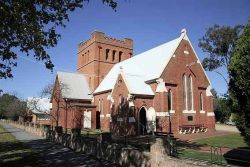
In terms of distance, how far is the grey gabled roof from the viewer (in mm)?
46116

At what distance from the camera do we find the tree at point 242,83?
421 inches

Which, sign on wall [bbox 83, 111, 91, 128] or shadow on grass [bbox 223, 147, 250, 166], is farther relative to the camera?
sign on wall [bbox 83, 111, 91, 128]

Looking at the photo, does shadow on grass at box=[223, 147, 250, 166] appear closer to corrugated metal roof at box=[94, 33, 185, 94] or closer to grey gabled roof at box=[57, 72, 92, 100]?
corrugated metal roof at box=[94, 33, 185, 94]

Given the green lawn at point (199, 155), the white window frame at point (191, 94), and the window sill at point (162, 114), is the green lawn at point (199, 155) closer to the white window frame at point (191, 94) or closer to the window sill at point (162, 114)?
the window sill at point (162, 114)

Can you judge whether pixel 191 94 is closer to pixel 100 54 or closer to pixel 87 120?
pixel 87 120

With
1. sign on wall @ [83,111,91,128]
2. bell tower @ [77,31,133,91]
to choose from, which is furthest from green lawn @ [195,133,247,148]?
bell tower @ [77,31,133,91]

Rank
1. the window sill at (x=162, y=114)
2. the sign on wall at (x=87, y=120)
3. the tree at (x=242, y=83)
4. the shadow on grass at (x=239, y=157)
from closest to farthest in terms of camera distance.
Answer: the tree at (x=242, y=83), the shadow on grass at (x=239, y=157), the window sill at (x=162, y=114), the sign on wall at (x=87, y=120)

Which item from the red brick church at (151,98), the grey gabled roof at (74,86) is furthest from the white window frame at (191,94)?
the grey gabled roof at (74,86)

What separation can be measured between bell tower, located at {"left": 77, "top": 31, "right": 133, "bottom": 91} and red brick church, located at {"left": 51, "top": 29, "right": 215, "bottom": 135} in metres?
4.71

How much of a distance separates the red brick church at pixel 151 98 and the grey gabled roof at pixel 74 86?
173mm

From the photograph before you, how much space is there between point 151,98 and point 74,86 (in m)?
20.2

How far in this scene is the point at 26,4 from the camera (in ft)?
37.0

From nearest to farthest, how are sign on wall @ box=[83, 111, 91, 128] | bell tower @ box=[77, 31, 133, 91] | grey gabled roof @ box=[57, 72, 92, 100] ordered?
sign on wall @ box=[83, 111, 91, 128]
grey gabled roof @ box=[57, 72, 92, 100]
bell tower @ box=[77, 31, 133, 91]

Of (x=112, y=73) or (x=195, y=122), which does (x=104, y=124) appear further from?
(x=195, y=122)
